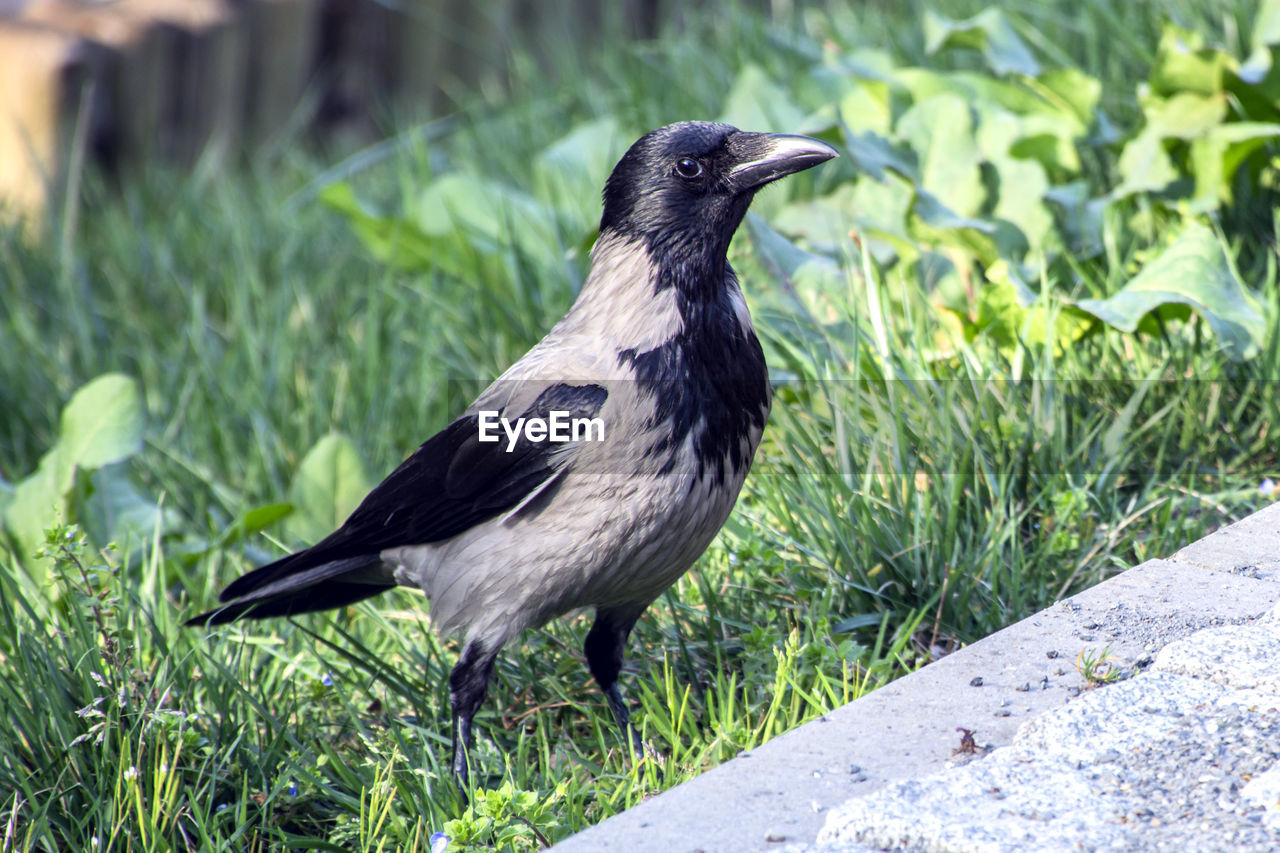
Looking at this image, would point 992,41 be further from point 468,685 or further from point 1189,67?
point 468,685

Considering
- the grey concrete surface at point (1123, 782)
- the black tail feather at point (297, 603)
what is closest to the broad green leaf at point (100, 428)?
the black tail feather at point (297, 603)

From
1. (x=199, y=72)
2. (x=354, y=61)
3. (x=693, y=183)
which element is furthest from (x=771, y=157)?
(x=354, y=61)

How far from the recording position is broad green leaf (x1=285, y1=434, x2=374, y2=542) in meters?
3.34

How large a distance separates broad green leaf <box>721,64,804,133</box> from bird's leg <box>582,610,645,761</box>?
2207 millimetres

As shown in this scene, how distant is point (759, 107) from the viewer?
430 centimetres

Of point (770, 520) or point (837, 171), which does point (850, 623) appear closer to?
point (770, 520)

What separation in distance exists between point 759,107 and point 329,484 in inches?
73.1

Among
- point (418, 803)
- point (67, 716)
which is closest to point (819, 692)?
point (418, 803)

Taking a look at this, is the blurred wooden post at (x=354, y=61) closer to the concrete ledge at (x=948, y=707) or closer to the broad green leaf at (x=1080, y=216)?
the broad green leaf at (x=1080, y=216)

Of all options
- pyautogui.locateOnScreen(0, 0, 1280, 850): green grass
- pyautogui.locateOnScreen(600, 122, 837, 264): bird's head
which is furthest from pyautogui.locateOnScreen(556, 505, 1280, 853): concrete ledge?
pyautogui.locateOnScreen(600, 122, 837, 264): bird's head

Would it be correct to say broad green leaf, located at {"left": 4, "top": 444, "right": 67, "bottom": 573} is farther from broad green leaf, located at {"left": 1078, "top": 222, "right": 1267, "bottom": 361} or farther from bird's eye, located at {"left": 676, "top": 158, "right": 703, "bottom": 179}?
broad green leaf, located at {"left": 1078, "top": 222, "right": 1267, "bottom": 361}

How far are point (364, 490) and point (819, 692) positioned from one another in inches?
59.6

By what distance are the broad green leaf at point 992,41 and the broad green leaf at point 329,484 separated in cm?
207

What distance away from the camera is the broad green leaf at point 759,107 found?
14.0 ft
